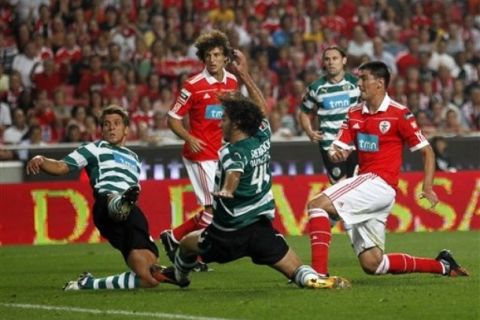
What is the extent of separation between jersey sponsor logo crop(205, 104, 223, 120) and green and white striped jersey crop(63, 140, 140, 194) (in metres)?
1.97

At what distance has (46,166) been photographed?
11320 mm

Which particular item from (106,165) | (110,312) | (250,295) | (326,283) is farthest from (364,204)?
(110,312)

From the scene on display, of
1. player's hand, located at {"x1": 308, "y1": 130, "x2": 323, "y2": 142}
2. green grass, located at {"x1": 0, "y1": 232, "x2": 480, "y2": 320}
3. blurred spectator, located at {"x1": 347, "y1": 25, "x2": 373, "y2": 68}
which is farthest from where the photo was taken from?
blurred spectator, located at {"x1": 347, "y1": 25, "x2": 373, "y2": 68}

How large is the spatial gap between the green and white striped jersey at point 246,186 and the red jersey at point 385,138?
120 cm

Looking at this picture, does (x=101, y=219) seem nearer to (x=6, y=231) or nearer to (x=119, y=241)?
(x=119, y=241)

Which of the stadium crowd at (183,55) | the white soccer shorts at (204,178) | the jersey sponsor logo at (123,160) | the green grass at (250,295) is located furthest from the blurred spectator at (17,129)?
the jersey sponsor logo at (123,160)

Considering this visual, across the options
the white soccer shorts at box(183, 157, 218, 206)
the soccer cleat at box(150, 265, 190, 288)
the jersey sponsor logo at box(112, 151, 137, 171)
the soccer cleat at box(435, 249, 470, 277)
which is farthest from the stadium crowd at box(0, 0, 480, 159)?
the soccer cleat at box(150, 265, 190, 288)

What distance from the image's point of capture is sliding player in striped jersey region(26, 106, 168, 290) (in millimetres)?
11469

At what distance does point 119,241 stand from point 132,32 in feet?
38.4

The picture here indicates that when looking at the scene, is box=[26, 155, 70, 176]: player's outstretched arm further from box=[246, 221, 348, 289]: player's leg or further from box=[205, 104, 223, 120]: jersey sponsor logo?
box=[205, 104, 223, 120]: jersey sponsor logo

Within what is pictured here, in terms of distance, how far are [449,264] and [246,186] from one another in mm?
2223

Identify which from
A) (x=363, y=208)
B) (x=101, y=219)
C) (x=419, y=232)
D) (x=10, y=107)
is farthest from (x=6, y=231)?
(x=363, y=208)

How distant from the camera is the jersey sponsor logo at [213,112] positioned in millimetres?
13711

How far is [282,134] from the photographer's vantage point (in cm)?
2067
